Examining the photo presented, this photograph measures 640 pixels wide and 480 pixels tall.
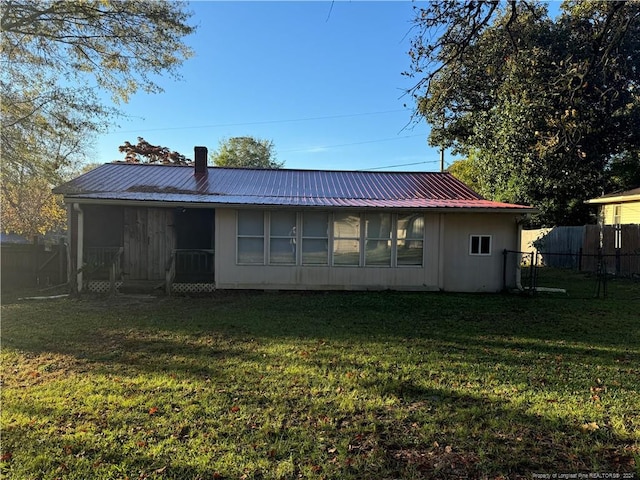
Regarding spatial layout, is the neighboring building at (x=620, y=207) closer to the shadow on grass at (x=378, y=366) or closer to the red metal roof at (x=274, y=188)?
the red metal roof at (x=274, y=188)

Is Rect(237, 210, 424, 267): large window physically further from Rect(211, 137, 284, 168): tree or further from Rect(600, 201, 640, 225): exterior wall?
Rect(211, 137, 284, 168): tree

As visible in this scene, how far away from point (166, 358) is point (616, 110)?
20729mm

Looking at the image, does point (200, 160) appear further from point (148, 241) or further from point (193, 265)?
point (193, 265)

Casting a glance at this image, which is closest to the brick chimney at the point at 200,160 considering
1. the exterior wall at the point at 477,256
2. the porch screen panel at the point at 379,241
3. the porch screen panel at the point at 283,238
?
the porch screen panel at the point at 283,238

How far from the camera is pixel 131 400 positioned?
155 inches

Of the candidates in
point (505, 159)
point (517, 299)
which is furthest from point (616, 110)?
point (517, 299)

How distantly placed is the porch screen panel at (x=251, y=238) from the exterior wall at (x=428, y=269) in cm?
17

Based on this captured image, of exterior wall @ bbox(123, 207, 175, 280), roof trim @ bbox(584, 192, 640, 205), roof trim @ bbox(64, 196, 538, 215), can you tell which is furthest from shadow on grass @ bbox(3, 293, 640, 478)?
roof trim @ bbox(584, 192, 640, 205)

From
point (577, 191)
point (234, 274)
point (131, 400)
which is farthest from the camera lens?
point (577, 191)

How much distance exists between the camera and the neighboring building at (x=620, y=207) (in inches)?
661

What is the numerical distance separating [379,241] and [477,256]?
279cm

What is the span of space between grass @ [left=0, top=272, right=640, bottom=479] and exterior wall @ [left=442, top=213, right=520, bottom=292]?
376cm

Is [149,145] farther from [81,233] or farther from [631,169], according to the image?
[631,169]

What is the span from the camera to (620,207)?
17891 mm
